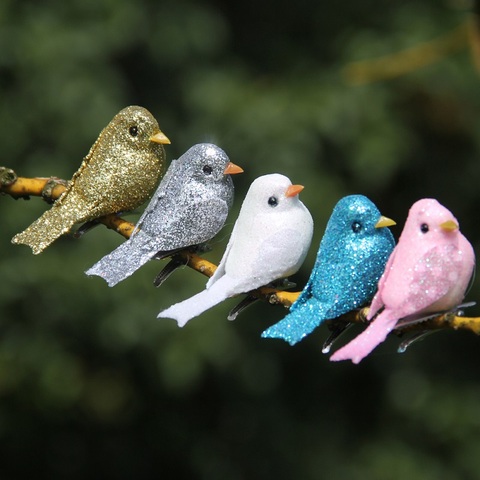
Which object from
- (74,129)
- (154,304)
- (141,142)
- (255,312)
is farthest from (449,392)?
(141,142)

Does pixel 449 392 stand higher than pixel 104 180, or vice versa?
pixel 104 180

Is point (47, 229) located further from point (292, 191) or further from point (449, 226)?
point (449, 226)

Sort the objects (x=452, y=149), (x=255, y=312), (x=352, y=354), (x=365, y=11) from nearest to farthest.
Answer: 1. (x=352, y=354)
2. (x=255, y=312)
3. (x=452, y=149)
4. (x=365, y=11)

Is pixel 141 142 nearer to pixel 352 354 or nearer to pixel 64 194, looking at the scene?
pixel 64 194

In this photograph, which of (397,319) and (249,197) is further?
(249,197)

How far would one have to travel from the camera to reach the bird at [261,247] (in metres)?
1.98

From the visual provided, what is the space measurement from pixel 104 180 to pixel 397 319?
68cm

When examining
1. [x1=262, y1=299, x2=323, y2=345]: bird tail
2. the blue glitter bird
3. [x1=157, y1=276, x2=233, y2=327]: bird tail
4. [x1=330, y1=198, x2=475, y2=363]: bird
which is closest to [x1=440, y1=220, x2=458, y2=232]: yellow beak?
[x1=330, y1=198, x2=475, y2=363]: bird

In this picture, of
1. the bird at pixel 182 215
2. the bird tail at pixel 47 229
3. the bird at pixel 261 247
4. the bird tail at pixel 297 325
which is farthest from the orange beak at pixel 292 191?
the bird tail at pixel 47 229

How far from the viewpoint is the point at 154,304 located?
3.96 m

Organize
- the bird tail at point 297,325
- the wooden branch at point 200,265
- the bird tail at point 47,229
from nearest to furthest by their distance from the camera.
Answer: the wooden branch at point 200,265 < the bird tail at point 297,325 < the bird tail at point 47,229

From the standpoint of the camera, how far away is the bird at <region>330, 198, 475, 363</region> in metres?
1.81

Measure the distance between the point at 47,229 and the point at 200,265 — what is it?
0.32 metres

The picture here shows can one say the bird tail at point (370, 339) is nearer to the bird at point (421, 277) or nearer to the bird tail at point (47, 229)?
the bird at point (421, 277)
